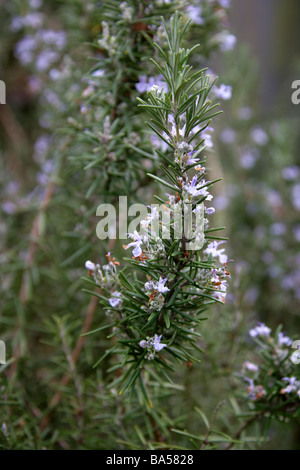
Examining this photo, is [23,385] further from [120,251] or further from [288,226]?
[288,226]

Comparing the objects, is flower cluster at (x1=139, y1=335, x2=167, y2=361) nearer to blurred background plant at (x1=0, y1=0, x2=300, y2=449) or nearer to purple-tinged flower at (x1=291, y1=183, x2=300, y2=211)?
blurred background plant at (x1=0, y1=0, x2=300, y2=449)

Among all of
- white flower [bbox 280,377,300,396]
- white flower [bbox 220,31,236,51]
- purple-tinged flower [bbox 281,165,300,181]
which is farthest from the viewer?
purple-tinged flower [bbox 281,165,300,181]

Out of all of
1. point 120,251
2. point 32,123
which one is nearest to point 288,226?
point 120,251

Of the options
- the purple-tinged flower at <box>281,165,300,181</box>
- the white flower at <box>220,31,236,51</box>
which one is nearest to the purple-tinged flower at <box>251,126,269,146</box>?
the purple-tinged flower at <box>281,165,300,181</box>

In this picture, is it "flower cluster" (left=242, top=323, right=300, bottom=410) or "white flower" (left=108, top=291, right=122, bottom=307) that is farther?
"flower cluster" (left=242, top=323, right=300, bottom=410)

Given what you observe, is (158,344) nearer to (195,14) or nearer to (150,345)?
(150,345)

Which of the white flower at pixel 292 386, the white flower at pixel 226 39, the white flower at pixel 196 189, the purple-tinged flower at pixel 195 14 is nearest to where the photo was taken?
the white flower at pixel 196 189

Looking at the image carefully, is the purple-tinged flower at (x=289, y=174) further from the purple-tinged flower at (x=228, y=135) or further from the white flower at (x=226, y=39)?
the white flower at (x=226, y=39)

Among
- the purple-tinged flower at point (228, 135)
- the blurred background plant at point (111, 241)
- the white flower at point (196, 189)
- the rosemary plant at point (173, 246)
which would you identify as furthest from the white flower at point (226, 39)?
the purple-tinged flower at point (228, 135)
